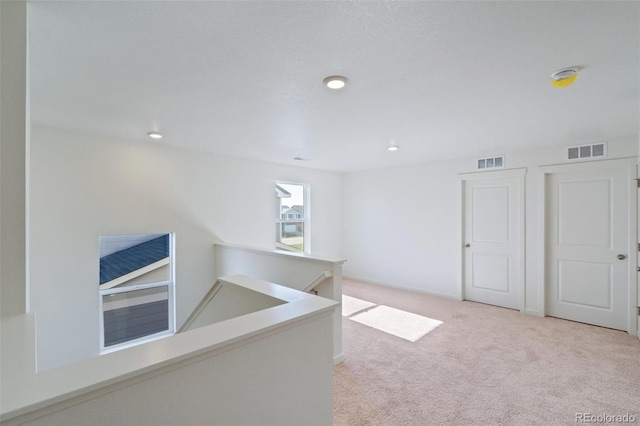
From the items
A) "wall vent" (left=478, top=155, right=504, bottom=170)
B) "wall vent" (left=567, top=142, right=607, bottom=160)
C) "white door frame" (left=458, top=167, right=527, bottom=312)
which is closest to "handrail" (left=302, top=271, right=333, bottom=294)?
"white door frame" (left=458, top=167, right=527, bottom=312)

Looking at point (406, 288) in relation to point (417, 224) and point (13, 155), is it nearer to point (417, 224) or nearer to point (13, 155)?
point (417, 224)

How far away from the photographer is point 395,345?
323 centimetres

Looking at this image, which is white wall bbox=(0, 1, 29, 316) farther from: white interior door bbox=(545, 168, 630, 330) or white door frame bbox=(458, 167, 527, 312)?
white interior door bbox=(545, 168, 630, 330)

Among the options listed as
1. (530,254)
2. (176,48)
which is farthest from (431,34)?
(530,254)

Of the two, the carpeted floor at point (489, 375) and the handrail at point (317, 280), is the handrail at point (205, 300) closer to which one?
the handrail at point (317, 280)

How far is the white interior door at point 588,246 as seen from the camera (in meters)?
3.57

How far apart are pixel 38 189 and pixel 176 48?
2.72 metres

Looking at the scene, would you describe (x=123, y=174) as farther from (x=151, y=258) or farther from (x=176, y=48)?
(x=176, y=48)

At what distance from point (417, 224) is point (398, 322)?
2.09 metres

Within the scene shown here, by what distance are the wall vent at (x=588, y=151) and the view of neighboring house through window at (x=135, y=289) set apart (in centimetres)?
557

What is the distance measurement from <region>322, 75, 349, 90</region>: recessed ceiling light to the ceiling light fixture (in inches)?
53.8

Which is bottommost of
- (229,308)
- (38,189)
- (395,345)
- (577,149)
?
(395,345)

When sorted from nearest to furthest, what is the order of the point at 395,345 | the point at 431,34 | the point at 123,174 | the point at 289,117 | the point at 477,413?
1. the point at 431,34
2. the point at 477,413
3. the point at 289,117
4. the point at 395,345
5. the point at 123,174

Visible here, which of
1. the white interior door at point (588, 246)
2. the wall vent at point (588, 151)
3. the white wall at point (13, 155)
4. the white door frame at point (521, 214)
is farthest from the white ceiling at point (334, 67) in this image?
the white door frame at point (521, 214)
